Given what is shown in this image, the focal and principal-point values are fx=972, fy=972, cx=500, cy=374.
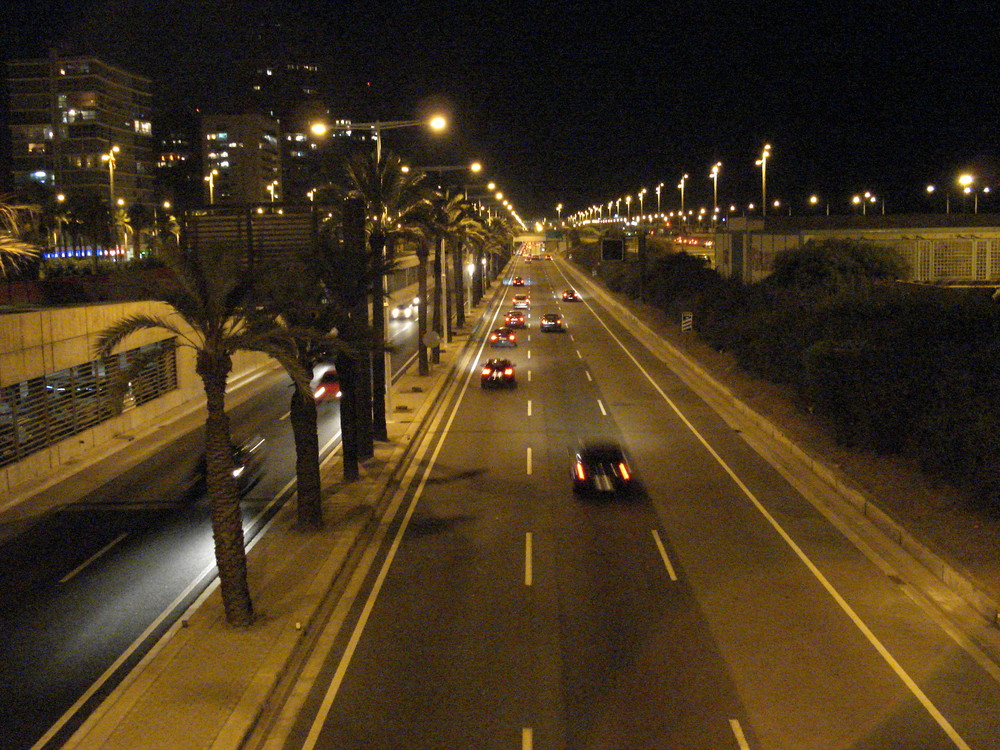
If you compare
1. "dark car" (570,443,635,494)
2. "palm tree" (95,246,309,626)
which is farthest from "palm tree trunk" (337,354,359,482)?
"palm tree" (95,246,309,626)

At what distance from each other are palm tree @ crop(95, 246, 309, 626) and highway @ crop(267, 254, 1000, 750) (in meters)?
1.55

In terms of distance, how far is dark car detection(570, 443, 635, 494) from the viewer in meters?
19.7

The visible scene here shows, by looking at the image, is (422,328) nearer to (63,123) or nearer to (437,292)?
(437,292)

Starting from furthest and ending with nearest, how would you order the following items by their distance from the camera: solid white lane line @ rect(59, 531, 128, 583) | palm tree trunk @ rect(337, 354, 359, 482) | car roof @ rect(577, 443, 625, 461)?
1. palm tree trunk @ rect(337, 354, 359, 482)
2. car roof @ rect(577, 443, 625, 461)
3. solid white lane line @ rect(59, 531, 128, 583)

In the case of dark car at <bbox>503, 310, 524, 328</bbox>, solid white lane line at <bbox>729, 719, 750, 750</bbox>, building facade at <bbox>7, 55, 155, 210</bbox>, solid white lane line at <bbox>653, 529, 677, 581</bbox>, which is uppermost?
building facade at <bbox>7, 55, 155, 210</bbox>

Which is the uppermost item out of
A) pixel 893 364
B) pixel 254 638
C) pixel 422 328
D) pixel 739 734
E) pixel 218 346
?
pixel 218 346

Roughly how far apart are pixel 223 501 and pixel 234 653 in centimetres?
200

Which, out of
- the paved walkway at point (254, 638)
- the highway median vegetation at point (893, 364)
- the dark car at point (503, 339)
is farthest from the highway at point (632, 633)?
the dark car at point (503, 339)

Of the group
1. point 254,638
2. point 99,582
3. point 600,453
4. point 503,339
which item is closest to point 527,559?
point 254,638

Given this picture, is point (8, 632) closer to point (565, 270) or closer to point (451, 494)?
point (451, 494)

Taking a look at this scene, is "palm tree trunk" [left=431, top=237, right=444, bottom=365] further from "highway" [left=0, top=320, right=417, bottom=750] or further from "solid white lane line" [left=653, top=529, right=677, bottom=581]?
"solid white lane line" [left=653, top=529, right=677, bottom=581]

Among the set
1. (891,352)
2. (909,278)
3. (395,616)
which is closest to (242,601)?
(395,616)

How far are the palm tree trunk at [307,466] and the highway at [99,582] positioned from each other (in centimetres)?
109

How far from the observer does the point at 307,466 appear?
16984 mm
